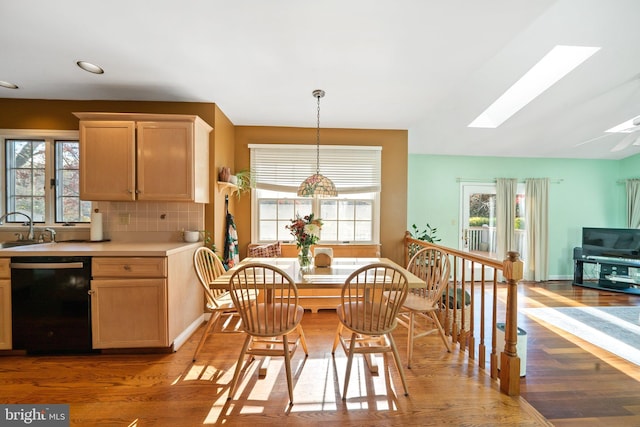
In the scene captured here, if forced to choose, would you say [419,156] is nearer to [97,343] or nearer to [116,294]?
[116,294]

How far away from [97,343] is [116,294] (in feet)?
1.51

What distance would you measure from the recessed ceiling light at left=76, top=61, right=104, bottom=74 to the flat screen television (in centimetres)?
734

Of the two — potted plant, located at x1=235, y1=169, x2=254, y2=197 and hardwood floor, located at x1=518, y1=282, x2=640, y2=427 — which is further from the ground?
potted plant, located at x1=235, y1=169, x2=254, y2=197

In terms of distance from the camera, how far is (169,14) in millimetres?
1619

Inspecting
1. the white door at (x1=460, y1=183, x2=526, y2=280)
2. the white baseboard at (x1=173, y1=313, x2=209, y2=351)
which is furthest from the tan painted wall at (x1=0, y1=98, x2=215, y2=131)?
the white door at (x1=460, y1=183, x2=526, y2=280)

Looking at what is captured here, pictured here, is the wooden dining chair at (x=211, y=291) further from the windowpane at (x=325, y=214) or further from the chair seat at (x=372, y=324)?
the windowpane at (x=325, y=214)

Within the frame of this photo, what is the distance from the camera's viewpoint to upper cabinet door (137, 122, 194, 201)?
7.90 ft

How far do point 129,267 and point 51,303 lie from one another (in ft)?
2.30

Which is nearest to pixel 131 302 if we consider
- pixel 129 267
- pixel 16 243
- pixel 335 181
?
pixel 129 267

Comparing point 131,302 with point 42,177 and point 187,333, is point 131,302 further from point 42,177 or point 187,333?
point 42,177

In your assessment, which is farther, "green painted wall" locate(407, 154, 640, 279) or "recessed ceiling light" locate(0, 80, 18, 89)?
"green painted wall" locate(407, 154, 640, 279)

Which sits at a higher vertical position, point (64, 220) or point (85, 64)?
point (85, 64)

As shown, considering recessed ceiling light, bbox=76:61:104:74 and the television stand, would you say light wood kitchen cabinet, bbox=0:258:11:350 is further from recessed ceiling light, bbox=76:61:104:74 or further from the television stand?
the television stand

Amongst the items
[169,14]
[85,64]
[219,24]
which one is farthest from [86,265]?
[219,24]
